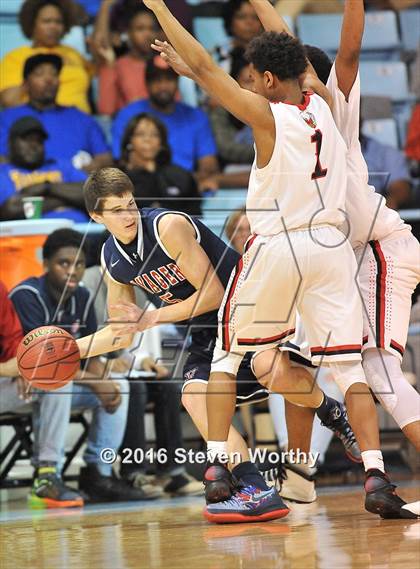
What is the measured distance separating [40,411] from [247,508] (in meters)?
2.08

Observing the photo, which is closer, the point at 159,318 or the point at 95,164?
the point at 159,318

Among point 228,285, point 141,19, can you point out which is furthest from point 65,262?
point 141,19

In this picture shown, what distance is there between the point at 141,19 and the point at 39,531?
549cm

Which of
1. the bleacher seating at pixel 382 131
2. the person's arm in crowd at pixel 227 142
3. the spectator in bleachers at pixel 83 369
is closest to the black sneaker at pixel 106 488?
the spectator in bleachers at pixel 83 369

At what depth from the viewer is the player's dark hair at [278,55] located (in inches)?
176

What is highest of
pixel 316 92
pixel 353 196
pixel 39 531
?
pixel 316 92

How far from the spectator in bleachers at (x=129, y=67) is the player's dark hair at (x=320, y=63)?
4.03 meters

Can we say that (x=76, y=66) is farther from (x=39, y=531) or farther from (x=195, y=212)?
(x=39, y=531)

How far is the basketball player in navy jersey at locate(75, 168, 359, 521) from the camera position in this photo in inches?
193

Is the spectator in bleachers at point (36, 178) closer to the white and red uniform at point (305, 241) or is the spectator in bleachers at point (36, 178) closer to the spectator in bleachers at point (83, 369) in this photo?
the spectator in bleachers at point (83, 369)

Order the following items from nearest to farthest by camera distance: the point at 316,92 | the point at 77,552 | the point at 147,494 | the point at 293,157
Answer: the point at 77,552, the point at 293,157, the point at 316,92, the point at 147,494

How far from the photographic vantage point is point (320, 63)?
5156mm

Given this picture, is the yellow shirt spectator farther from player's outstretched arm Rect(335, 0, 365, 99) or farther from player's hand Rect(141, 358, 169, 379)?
player's outstretched arm Rect(335, 0, 365, 99)

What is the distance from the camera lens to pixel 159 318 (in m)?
4.93
